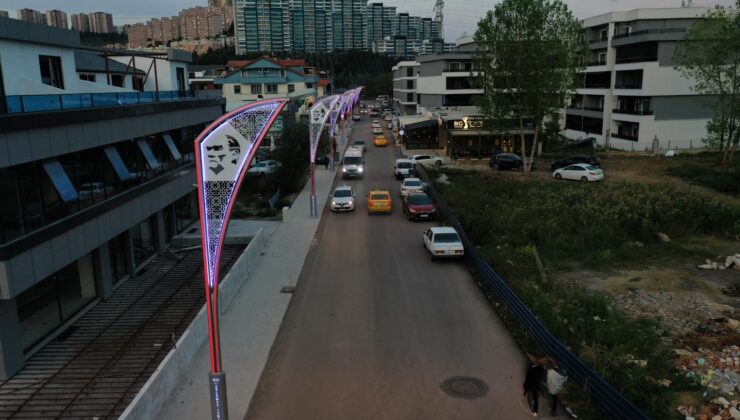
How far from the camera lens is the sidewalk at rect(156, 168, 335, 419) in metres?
13.2

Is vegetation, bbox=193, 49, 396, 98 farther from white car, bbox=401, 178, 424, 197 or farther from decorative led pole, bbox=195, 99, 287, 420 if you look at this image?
decorative led pole, bbox=195, 99, 287, 420

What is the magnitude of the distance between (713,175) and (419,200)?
72.5ft

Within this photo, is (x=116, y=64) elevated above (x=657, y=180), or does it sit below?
above

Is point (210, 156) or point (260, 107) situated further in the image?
point (260, 107)

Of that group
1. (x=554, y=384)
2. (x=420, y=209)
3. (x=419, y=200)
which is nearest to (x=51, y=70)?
(x=420, y=209)

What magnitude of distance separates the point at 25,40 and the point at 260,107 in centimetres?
1081

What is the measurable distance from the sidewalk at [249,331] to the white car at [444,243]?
5754mm

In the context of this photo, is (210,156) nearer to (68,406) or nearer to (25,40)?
(68,406)

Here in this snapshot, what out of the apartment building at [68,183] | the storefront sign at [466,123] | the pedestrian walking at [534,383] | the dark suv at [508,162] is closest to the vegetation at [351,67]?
the storefront sign at [466,123]

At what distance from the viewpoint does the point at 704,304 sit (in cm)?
1852

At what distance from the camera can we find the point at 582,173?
135 feet

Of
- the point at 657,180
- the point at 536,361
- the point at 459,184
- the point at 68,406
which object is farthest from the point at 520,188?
the point at 68,406

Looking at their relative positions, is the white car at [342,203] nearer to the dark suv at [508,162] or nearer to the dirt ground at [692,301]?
the dirt ground at [692,301]

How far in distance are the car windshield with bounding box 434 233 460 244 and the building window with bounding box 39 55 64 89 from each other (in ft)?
53.0
